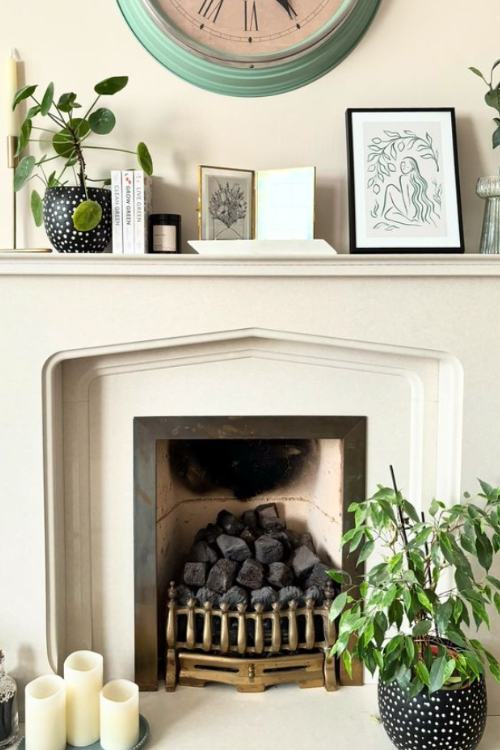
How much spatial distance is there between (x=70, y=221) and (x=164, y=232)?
23 centimetres

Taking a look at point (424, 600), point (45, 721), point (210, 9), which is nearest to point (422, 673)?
point (424, 600)

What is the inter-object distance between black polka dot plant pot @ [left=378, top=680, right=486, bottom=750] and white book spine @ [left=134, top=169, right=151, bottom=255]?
1193mm

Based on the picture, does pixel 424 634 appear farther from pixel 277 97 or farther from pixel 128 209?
pixel 277 97

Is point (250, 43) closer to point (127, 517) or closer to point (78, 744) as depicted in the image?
point (127, 517)

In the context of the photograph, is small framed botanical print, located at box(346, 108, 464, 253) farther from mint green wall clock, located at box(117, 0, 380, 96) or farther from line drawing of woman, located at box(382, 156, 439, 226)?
mint green wall clock, located at box(117, 0, 380, 96)

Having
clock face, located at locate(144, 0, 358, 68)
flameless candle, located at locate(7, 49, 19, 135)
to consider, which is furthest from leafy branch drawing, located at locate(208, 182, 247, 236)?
flameless candle, located at locate(7, 49, 19, 135)

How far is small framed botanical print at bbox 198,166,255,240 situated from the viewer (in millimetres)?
1872

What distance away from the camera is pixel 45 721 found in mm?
1692

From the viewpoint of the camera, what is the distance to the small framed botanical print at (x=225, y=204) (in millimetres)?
1872

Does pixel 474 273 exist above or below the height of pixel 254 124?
below

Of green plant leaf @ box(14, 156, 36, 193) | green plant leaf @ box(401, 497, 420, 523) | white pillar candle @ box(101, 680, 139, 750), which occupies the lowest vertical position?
white pillar candle @ box(101, 680, 139, 750)

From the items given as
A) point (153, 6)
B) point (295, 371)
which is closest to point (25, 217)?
point (153, 6)

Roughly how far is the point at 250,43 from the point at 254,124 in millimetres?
205

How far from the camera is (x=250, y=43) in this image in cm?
191
